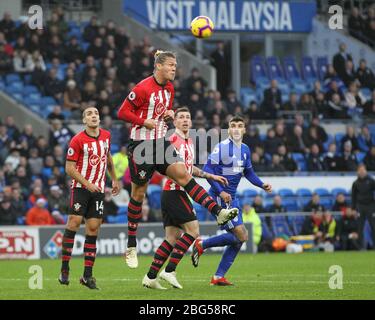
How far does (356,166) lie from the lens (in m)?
27.9

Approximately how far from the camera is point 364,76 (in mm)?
31484

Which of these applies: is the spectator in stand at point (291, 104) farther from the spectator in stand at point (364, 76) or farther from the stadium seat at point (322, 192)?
the stadium seat at point (322, 192)

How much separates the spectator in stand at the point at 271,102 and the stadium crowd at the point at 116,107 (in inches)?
1.1

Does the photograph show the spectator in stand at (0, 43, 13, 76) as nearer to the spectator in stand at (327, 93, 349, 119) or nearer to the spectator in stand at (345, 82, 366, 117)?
the spectator in stand at (327, 93, 349, 119)

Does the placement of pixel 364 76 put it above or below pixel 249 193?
above

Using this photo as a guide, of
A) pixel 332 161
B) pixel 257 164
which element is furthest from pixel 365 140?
pixel 257 164

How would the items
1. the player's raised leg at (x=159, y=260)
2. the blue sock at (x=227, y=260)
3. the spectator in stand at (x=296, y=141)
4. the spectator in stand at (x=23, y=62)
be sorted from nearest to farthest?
the player's raised leg at (x=159, y=260)
the blue sock at (x=227, y=260)
the spectator in stand at (x=23, y=62)
the spectator in stand at (x=296, y=141)

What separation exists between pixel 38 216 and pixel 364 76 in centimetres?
1299

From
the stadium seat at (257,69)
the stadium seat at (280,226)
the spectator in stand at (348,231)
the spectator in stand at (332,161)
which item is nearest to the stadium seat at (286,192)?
the stadium seat at (280,226)

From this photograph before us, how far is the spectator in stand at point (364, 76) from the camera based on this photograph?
3136cm

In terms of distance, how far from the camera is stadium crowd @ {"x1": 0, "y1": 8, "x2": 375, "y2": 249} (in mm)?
24703

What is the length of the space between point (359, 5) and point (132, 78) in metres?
11.0

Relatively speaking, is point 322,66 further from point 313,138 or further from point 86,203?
point 86,203
